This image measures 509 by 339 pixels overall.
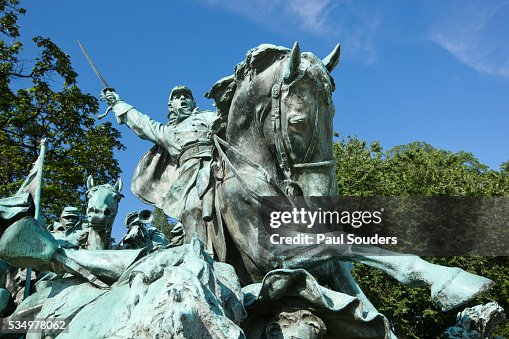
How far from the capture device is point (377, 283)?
18.2 m

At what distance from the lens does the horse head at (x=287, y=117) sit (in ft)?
15.3

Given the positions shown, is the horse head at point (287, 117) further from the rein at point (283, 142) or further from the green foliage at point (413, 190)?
the green foliage at point (413, 190)

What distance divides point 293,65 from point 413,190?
689 inches

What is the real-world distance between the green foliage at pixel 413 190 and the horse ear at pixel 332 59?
12016 millimetres

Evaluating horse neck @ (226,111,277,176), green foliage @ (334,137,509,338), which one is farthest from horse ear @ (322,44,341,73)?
green foliage @ (334,137,509,338)

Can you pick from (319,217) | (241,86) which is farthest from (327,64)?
(319,217)

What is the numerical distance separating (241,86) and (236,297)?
1.93 m

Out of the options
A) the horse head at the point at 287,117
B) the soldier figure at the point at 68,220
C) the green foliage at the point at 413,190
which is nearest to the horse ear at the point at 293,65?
the horse head at the point at 287,117

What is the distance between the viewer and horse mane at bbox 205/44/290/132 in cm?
491

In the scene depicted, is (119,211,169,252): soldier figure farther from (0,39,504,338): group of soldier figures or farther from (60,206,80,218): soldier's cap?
(60,206,80,218): soldier's cap

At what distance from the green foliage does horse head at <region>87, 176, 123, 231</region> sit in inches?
481

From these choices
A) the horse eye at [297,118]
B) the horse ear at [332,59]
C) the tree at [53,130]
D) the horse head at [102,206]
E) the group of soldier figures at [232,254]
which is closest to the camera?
the group of soldier figures at [232,254]

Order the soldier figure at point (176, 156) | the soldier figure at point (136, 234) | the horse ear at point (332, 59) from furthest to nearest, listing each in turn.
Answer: the soldier figure at point (136, 234)
the soldier figure at point (176, 156)
the horse ear at point (332, 59)

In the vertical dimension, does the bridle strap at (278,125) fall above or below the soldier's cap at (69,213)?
above
